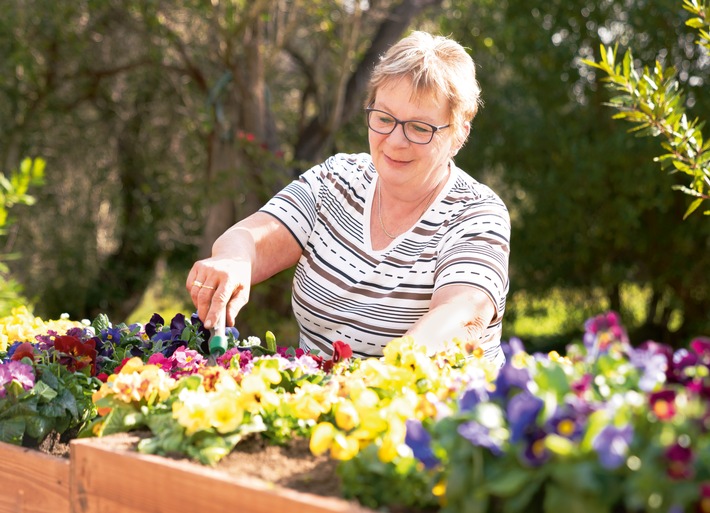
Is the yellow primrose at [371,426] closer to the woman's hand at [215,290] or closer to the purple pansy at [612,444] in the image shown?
the purple pansy at [612,444]

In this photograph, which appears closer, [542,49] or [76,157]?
[542,49]

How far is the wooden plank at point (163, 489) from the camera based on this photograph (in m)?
1.33

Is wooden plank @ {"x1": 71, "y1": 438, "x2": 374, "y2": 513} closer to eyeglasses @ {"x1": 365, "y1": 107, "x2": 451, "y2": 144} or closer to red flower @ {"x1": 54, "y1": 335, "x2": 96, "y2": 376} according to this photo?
red flower @ {"x1": 54, "y1": 335, "x2": 96, "y2": 376}

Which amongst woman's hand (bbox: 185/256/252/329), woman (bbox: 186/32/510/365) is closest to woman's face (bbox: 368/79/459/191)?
woman (bbox: 186/32/510/365)

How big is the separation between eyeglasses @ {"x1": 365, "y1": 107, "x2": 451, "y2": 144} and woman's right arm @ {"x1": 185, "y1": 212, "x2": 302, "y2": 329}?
51cm

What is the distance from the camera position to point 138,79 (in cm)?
1009

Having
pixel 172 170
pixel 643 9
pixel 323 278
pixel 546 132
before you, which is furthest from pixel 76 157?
pixel 323 278

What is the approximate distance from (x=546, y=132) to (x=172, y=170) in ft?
14.4

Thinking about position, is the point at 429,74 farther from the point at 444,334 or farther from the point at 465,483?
the point at 465,483

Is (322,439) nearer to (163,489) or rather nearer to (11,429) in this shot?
(163,489)

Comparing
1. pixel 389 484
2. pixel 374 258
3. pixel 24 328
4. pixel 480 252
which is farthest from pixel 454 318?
pixel 24 328

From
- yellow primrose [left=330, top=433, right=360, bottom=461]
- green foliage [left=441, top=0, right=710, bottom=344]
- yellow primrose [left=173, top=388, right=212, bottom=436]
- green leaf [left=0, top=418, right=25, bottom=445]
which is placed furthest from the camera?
green foliage [left=441, top=0, right=710, bottom=344]

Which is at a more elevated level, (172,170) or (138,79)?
(138,79)

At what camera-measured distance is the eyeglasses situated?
2.57 meters
